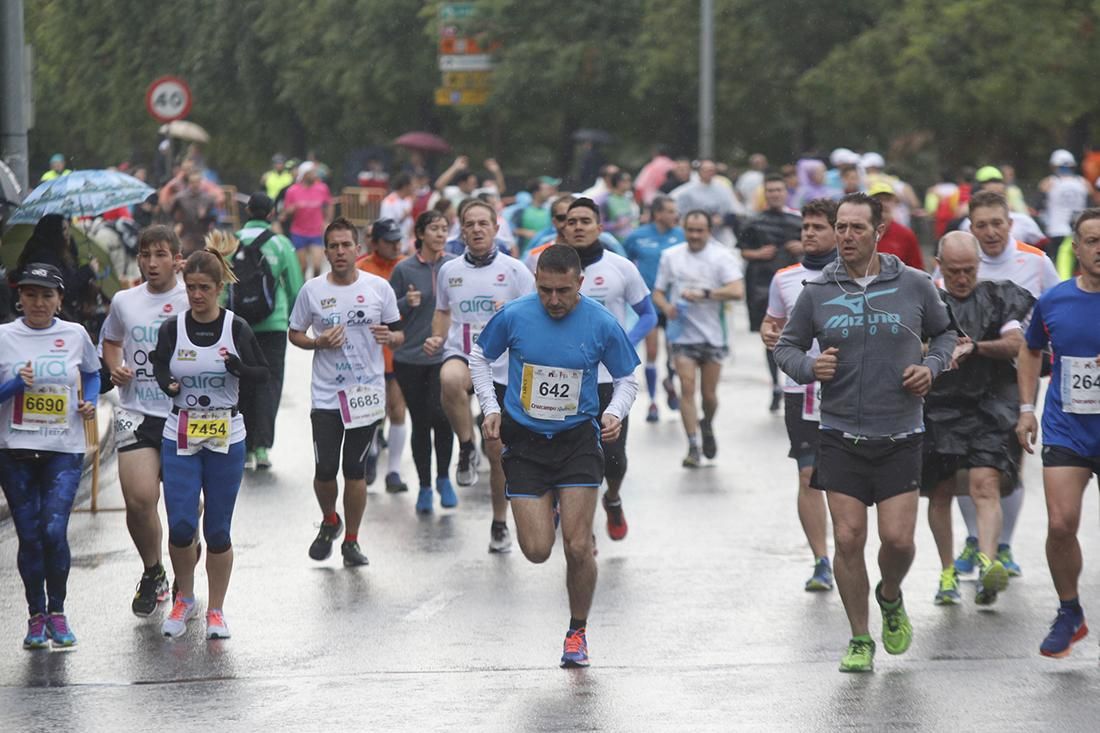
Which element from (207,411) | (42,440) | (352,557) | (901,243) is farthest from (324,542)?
(901,243)

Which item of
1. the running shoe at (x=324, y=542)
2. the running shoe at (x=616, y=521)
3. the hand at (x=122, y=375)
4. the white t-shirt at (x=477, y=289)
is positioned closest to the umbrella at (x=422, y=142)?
the white t-shirt at (x=477, y=289)

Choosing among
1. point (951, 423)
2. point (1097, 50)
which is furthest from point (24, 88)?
point (1097, 50)

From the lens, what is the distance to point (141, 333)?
31.1 ft

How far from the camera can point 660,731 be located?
7.41m

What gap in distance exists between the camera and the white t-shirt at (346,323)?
35.7 feet

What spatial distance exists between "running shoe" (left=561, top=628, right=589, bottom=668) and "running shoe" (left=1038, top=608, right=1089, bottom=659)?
1.94 metres

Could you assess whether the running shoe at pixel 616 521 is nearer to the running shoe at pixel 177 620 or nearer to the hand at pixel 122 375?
the running shoe at pixel 177 620

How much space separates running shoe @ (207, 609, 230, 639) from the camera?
9180mm

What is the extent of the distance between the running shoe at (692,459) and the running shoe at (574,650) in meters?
6.15

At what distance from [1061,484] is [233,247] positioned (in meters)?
4.56

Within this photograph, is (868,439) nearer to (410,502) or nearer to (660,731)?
(660,731)

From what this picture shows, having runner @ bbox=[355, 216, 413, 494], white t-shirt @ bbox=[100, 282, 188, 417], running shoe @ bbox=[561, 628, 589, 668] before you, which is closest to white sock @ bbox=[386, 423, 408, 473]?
runner @ bbox=[355, 216, 413, 494]

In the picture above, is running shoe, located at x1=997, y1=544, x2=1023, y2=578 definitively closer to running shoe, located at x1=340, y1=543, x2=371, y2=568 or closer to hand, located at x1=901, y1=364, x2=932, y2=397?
hand, located at x1=901, y1=364, x2=932, y2=397

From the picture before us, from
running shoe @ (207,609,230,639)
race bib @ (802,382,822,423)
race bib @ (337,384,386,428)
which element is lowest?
running shoe @ (207,609,230,639)
